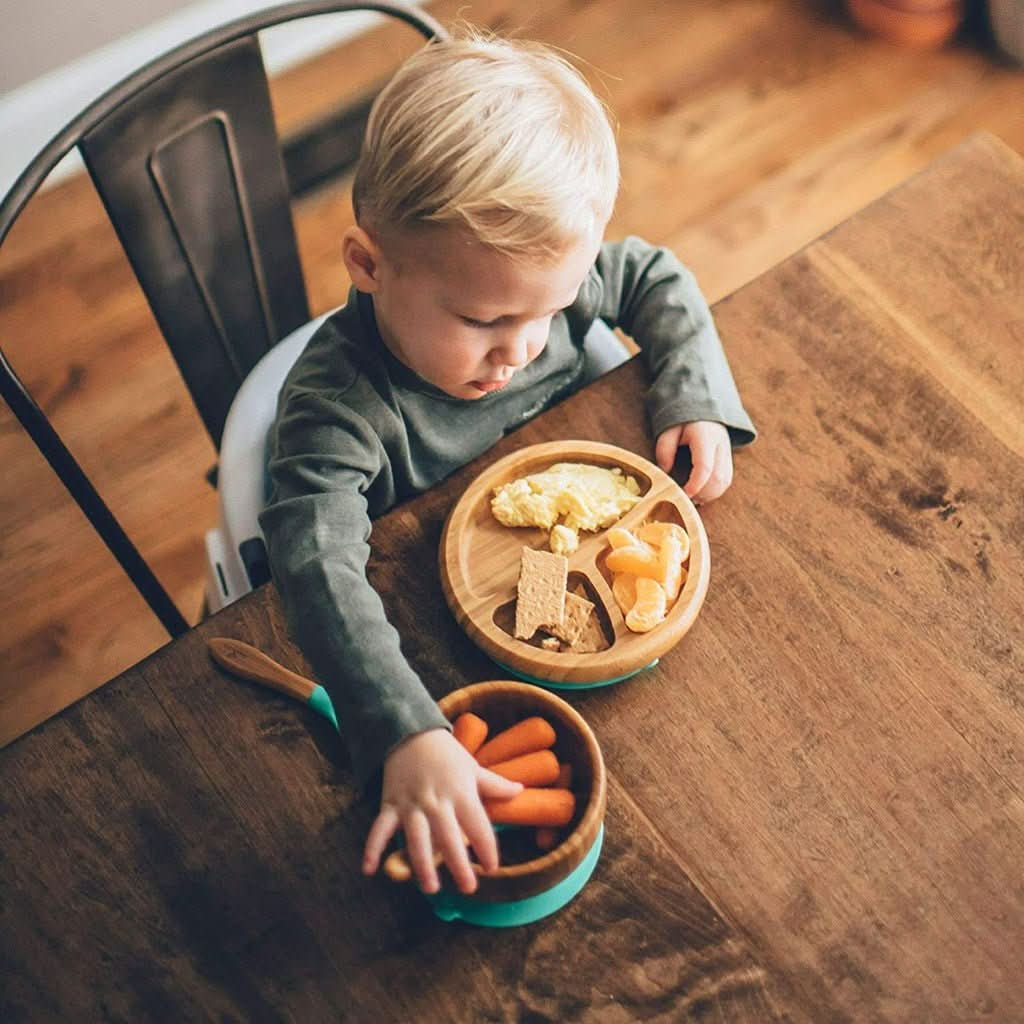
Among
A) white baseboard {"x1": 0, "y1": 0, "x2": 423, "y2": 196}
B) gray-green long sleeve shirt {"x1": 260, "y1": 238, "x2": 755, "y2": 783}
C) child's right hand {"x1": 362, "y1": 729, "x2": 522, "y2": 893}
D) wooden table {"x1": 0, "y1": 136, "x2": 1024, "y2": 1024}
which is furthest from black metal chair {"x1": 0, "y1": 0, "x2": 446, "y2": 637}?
white baseboard {"x1": 0, "y1": 0, "x2": 423, "y2": 196}

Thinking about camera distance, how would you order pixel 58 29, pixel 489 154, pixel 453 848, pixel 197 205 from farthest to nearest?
pixel 58 29 → pixel 197 205 → pixel 489 154 → pixel 453 848

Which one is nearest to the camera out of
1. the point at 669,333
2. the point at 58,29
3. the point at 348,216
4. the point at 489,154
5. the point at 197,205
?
the point at 489,154

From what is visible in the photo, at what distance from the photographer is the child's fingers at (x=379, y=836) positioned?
701 mm

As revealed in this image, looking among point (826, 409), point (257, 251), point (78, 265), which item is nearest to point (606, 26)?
point (78, 265)

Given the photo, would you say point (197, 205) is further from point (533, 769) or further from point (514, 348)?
point (533, 769)

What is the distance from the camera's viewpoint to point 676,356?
975mm

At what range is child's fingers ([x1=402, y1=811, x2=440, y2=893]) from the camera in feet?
2.25

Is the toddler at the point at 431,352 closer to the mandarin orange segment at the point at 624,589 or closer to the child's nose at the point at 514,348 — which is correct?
the child's nose at the point at 514,348

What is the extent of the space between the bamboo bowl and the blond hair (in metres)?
0.33

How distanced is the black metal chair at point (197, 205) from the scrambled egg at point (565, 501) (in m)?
0.44

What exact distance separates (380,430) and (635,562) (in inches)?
11.1

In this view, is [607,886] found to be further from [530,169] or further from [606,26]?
[606,26]

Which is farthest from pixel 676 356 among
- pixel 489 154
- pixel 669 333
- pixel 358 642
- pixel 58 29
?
pixel 58 29

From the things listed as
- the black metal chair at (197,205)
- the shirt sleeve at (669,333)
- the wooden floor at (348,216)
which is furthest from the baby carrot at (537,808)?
the wooden floor at (348,216)
